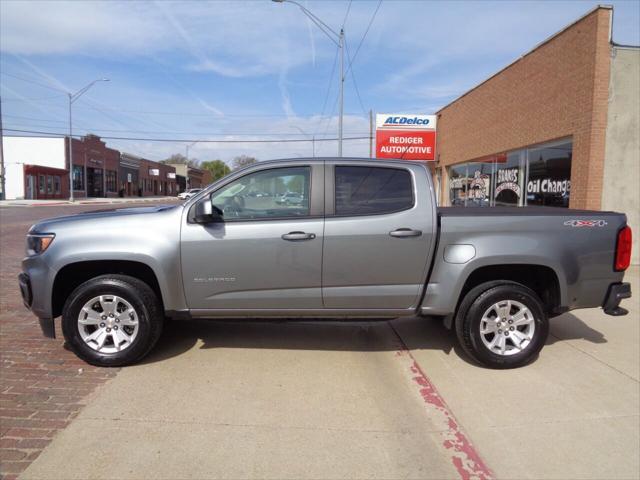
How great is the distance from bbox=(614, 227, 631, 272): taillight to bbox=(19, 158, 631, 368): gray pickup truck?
1cm

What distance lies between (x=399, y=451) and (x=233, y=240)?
223 cm

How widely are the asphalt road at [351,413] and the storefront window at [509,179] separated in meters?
7.76

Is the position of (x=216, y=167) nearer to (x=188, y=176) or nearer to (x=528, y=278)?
(x=188, y=176)

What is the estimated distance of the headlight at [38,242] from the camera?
4.45m

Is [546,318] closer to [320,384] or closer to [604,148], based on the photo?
[320,384]

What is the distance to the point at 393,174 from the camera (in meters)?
4.75

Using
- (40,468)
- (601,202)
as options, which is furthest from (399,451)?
(601,202)

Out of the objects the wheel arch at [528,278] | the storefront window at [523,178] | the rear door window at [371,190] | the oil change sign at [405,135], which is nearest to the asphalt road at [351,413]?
the wheel arch at [528,278]

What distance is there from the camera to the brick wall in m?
9.45

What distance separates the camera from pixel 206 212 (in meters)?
4.32

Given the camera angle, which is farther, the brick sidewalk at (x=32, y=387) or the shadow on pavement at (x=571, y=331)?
the shadow on pavement at (x=571, y=331)

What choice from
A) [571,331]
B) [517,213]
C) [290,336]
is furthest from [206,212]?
[571,331]

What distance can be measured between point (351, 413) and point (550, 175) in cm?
937

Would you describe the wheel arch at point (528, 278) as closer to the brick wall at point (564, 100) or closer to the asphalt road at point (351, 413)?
the asphalt road at point (351, 413)
